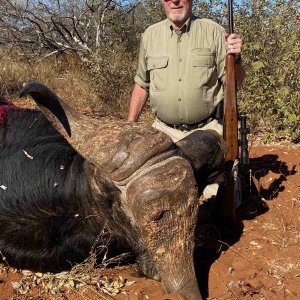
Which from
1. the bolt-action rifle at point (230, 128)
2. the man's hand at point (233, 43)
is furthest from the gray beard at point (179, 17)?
the man's hand at point (233, 43)

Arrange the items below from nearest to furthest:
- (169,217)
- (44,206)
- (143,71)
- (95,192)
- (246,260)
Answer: (169,217)
(95,192)
(44,206)
(246,260)
(143,71)

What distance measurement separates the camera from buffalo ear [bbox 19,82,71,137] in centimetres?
228

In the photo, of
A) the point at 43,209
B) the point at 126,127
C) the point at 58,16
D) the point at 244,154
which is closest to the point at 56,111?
the point at 126,127

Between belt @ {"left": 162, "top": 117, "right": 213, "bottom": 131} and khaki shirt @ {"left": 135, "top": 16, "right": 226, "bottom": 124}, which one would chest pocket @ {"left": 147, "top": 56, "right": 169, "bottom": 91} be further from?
belt @ {"left": 162, "top": 117, "right": 213, "bottom": 131}

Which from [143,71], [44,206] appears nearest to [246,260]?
[44,206]

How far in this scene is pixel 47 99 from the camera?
2.46 metres

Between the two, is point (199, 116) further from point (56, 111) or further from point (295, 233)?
point (56, 111)

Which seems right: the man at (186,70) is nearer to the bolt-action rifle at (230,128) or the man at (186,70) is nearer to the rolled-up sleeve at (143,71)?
the rolled-up sleeve at (143,71)

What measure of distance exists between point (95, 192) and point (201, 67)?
2193 millimetres

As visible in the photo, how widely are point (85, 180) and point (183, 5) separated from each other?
2.42m

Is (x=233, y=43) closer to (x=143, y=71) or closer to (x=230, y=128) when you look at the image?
(x=230, y=128)

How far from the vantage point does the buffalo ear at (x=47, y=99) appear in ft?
7.48

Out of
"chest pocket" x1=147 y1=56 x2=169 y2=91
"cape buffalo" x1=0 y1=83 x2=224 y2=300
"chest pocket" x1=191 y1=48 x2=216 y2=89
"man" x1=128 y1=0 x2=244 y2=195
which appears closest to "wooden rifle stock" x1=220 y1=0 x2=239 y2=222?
"man" x1=128 y1=0 x2=244 y2=195

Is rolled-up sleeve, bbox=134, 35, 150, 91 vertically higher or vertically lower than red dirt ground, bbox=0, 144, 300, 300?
higher
